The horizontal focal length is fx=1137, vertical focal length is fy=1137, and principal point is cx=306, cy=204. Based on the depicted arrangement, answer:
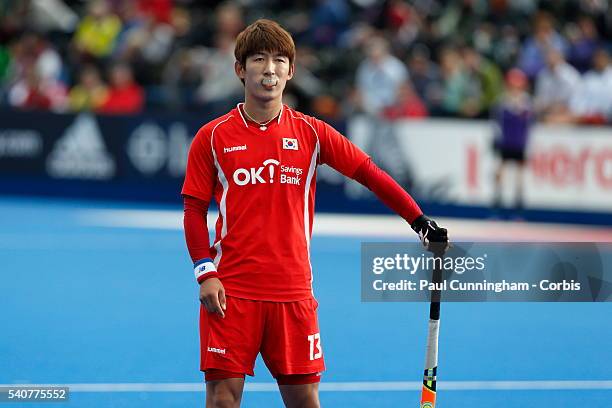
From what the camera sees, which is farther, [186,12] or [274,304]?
[186,12]

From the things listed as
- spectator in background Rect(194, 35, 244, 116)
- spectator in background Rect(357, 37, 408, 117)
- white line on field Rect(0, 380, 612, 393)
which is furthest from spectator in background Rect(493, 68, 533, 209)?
white line on field Rect(0, 380, 612, 393)

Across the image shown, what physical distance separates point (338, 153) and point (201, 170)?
2.03 feet

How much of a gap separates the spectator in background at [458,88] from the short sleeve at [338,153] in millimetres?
11985

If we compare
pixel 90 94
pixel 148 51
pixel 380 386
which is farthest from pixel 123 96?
pixel 380 386

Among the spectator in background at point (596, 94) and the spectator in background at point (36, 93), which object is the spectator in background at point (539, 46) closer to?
the spectator in background at point (596, 94)

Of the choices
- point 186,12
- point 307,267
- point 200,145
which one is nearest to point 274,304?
point 307,267

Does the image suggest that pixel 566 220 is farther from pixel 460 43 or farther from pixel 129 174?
pixel 129 174

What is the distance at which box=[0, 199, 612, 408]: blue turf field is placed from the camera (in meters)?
7.38

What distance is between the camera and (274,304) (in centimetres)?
499

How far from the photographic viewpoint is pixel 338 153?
5094 millimetres

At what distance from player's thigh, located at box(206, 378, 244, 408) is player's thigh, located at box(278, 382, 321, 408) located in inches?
9.5

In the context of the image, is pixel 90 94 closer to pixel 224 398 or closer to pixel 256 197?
pixel 256 197

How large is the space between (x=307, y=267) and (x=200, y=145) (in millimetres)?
727

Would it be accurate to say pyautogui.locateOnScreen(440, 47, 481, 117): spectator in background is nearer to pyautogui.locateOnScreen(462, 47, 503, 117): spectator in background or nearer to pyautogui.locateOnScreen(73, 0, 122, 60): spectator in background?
pyautogui.locateOnScreen(462, 47, 503, 117): spectator in background
